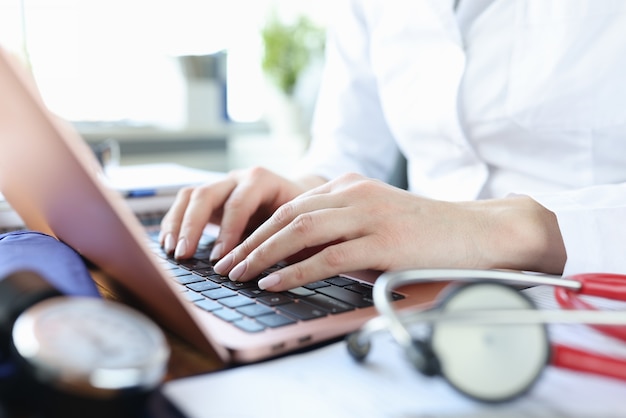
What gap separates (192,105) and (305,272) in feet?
5.33

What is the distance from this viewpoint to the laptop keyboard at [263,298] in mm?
339

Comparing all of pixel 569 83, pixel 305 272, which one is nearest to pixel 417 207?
pixel 305 272

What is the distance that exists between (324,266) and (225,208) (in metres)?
0.17

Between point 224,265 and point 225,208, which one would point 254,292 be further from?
point 225,208

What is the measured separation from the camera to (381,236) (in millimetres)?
427

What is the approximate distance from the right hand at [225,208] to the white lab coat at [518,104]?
219 millimetres

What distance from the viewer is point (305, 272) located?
396mm

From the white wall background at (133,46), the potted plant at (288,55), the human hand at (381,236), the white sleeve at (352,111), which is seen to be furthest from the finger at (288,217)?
the potted plant at (288,55)

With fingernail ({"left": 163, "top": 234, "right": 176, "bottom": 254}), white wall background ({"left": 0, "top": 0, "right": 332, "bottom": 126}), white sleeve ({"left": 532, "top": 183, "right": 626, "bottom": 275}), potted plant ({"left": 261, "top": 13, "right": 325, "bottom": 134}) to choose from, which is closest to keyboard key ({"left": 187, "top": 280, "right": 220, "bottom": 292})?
fingernail ({"left": 163, "top": 234, "right": 176, "bottom": 254})

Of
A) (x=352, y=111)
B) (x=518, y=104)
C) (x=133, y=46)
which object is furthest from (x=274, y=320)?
(x=133, y=46)

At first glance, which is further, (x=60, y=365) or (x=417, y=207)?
(x=417, y=207)

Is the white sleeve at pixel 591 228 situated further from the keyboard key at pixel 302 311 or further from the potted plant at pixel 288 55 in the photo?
the potted plant at pixel 288 55

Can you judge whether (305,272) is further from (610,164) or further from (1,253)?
(610,164)

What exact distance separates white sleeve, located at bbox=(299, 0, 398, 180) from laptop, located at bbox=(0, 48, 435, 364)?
528mm
